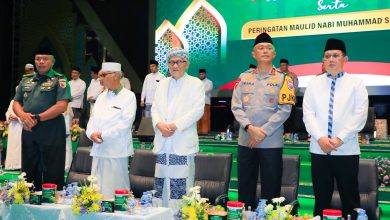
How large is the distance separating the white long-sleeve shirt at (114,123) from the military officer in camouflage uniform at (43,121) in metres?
0.32

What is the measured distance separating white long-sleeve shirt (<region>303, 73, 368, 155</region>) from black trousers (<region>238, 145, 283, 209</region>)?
30 cm

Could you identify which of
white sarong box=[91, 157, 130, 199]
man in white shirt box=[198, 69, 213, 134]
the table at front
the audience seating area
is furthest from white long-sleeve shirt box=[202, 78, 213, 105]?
the table at front

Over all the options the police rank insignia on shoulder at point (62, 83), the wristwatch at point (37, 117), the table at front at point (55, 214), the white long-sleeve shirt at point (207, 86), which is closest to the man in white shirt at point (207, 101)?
the white long-sleeve shirt at point (207, 86)

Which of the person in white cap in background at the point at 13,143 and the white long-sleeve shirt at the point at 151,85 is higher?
the white long-sleeve shirt at the point at 151,85

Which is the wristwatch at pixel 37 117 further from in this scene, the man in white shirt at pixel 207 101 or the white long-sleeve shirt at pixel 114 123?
the man in white shirt at pixel 207 101

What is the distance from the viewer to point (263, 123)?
3494 mm

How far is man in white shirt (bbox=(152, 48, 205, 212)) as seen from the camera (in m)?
3.50

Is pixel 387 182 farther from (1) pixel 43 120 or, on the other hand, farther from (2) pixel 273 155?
(1) pixel 43 120

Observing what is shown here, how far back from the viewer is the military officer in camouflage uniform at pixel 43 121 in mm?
3830

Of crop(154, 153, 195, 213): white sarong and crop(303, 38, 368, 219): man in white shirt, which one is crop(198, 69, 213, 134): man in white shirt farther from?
crop(303, 38, 368, 219): man in white shirt

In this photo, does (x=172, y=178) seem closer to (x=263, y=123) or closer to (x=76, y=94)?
(x=263, y=123)

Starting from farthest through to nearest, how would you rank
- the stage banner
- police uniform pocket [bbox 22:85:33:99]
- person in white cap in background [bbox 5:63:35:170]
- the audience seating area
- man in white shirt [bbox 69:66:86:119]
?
man in white shirt [bbox 69:66:86:119] < the stage banner < person in white cap in background [bbox 5:63:35:170] < police uniform pocket [bbox 22:85:33:99] < the audience seating area

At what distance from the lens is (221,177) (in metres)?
3.56

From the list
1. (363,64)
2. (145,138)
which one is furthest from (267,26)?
(145,138)
